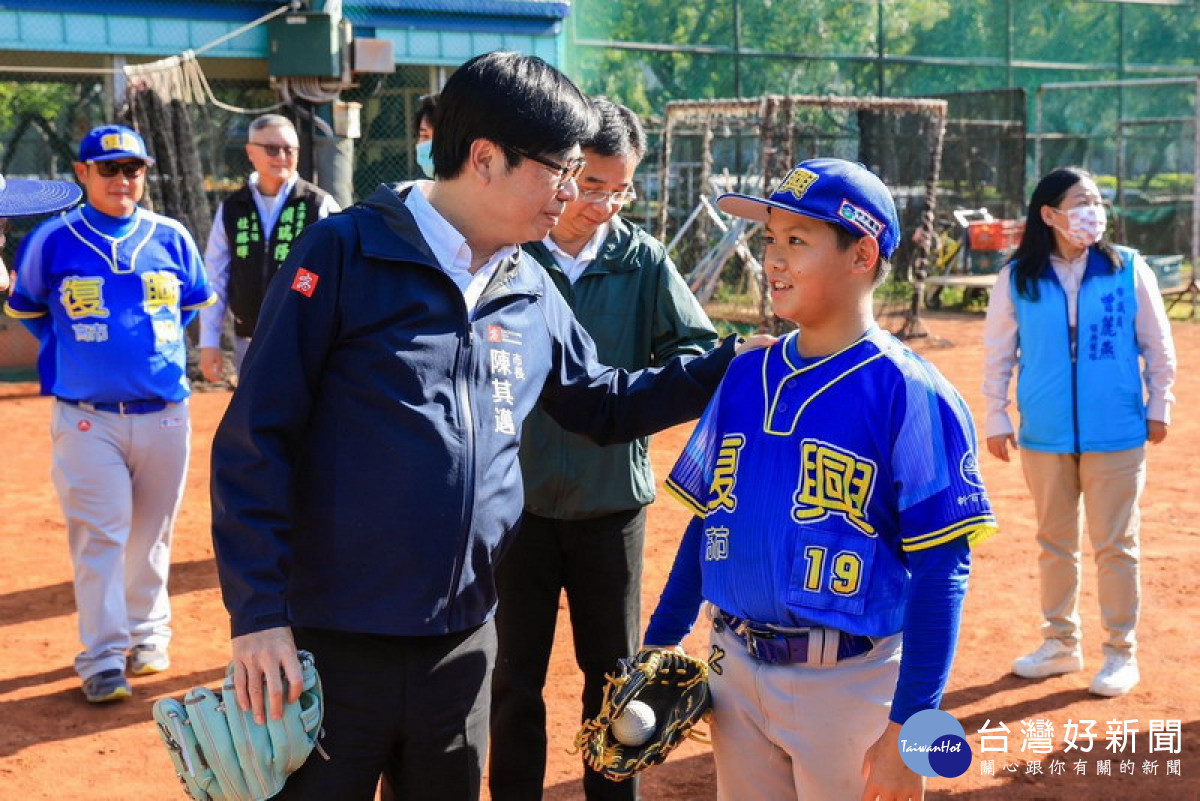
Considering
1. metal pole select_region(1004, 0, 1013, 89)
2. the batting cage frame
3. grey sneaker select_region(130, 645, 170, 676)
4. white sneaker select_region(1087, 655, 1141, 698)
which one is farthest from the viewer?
metal pole select_region(1004, 0, 1013, 89)

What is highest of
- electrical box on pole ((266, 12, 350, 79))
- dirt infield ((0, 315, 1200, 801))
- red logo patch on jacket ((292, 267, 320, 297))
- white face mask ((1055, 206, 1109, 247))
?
electrical box on pole ((266, 12, 350, 79))

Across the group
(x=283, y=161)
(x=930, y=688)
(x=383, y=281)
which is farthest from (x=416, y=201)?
(x=283, y=161)

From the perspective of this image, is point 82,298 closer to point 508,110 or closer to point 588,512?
point 588,512

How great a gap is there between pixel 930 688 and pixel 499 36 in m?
15.3

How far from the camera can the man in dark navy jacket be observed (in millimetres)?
2510

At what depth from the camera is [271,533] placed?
97.7 inches

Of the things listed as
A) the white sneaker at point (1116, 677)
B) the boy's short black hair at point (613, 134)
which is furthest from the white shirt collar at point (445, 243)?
the white sneaker at point (1116, 677)

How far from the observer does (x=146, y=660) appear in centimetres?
593

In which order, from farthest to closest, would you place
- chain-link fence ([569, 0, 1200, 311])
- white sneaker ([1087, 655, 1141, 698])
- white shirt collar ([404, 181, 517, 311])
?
chain-link fence ([569, 0, 1200, 311]), white sneaker ([1087, 655, 1141, 698]), white shirt collar ([404, 181, 517, 311])

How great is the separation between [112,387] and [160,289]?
52 centimetres

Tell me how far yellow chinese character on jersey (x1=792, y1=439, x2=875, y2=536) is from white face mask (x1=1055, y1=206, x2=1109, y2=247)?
3191 mm

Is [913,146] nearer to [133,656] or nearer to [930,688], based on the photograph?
[133,656]

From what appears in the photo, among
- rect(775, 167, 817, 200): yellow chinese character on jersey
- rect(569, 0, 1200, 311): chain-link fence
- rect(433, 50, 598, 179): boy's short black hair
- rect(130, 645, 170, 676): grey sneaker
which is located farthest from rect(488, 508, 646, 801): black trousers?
rect(569, 0, 1200, 311): chain-link fence

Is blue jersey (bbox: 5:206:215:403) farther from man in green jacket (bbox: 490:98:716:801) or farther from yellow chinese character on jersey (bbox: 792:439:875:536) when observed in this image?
yellow chinese character on jersey (bbox: 792:439:875:536)
